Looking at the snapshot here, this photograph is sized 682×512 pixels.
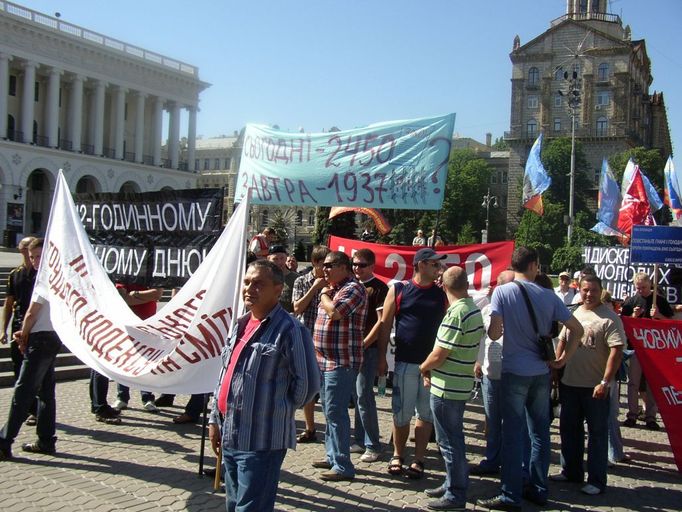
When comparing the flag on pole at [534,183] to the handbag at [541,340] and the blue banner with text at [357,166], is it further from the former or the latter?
the handbag at [541,340]

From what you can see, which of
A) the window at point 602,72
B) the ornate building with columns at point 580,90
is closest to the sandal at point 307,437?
the ornate building with columns at point 580,90

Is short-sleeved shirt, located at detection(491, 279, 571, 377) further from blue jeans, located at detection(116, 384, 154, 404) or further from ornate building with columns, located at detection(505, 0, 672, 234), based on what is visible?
ornate building with columns, located at detection(505, 0, 672, 234)

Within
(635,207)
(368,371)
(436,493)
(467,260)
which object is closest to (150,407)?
(368,371)

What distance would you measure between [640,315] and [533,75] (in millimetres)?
85531

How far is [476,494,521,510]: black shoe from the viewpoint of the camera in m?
5.33

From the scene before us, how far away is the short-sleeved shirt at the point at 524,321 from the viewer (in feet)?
17.6

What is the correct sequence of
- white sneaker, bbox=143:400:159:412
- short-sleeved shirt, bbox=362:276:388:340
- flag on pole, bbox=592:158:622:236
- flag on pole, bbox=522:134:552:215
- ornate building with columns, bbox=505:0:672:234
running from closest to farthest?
short-sleeved shirt, bbox=362:276:388:340 → white sneaker, bbox=143:400:159:412 → flag on pole, bbox=592:158:622:236 → flag on pole, bbox=522:134:552:215 → ornate building with columns, bbox=505:0:672:234

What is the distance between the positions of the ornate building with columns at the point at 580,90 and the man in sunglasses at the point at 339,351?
83303 mm

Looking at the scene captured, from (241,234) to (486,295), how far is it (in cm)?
399

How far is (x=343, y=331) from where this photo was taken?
6102 millimetres

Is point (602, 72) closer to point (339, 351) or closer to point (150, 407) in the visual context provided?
point (150, 407)

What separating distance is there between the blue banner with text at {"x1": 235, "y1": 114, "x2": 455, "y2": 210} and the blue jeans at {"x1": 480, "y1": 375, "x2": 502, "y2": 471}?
208 centimetres

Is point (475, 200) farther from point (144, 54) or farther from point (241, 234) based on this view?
point (241, 234)

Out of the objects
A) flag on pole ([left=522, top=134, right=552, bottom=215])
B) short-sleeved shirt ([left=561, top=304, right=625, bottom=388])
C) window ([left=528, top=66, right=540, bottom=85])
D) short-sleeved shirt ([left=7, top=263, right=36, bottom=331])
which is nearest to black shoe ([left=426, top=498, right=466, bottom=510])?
short-sleeved shirt ([left=561, top=304, right=625, bottom=388])
